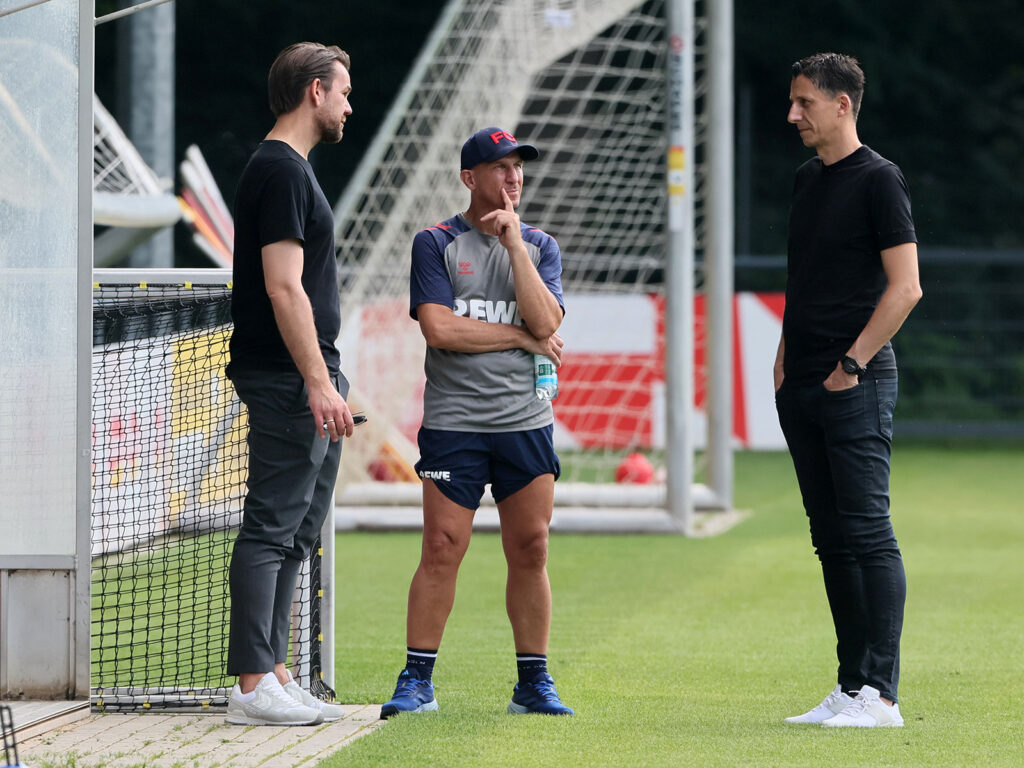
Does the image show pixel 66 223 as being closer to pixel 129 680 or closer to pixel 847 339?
pixel 129 680

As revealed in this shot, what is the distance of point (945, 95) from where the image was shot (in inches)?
921

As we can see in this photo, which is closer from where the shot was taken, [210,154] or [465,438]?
[465,438]

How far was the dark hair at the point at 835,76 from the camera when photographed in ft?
15.5

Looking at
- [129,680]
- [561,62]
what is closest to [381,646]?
[129,680]

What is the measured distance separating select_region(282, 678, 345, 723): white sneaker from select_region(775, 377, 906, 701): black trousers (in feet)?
5.00

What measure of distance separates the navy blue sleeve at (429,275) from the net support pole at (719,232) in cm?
632

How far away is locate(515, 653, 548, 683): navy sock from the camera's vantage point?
4.86 meters

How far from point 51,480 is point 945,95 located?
20.5 metres

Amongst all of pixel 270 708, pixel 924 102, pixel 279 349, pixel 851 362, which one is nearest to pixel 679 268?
pixel 851 362

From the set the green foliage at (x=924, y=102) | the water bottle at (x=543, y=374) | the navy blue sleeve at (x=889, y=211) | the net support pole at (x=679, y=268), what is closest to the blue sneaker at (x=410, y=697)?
the water bottle at (x=543, y=374)

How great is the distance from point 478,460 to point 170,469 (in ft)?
5.59

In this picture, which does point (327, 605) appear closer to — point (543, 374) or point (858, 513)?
point (543, 374)

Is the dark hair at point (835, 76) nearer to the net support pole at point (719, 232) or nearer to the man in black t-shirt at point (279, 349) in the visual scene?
the man in black t-shirt at point (279, 349)

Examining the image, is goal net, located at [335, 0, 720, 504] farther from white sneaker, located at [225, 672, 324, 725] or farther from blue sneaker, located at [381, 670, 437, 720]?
white sneaker, located at [225, 672, 324, 725]
